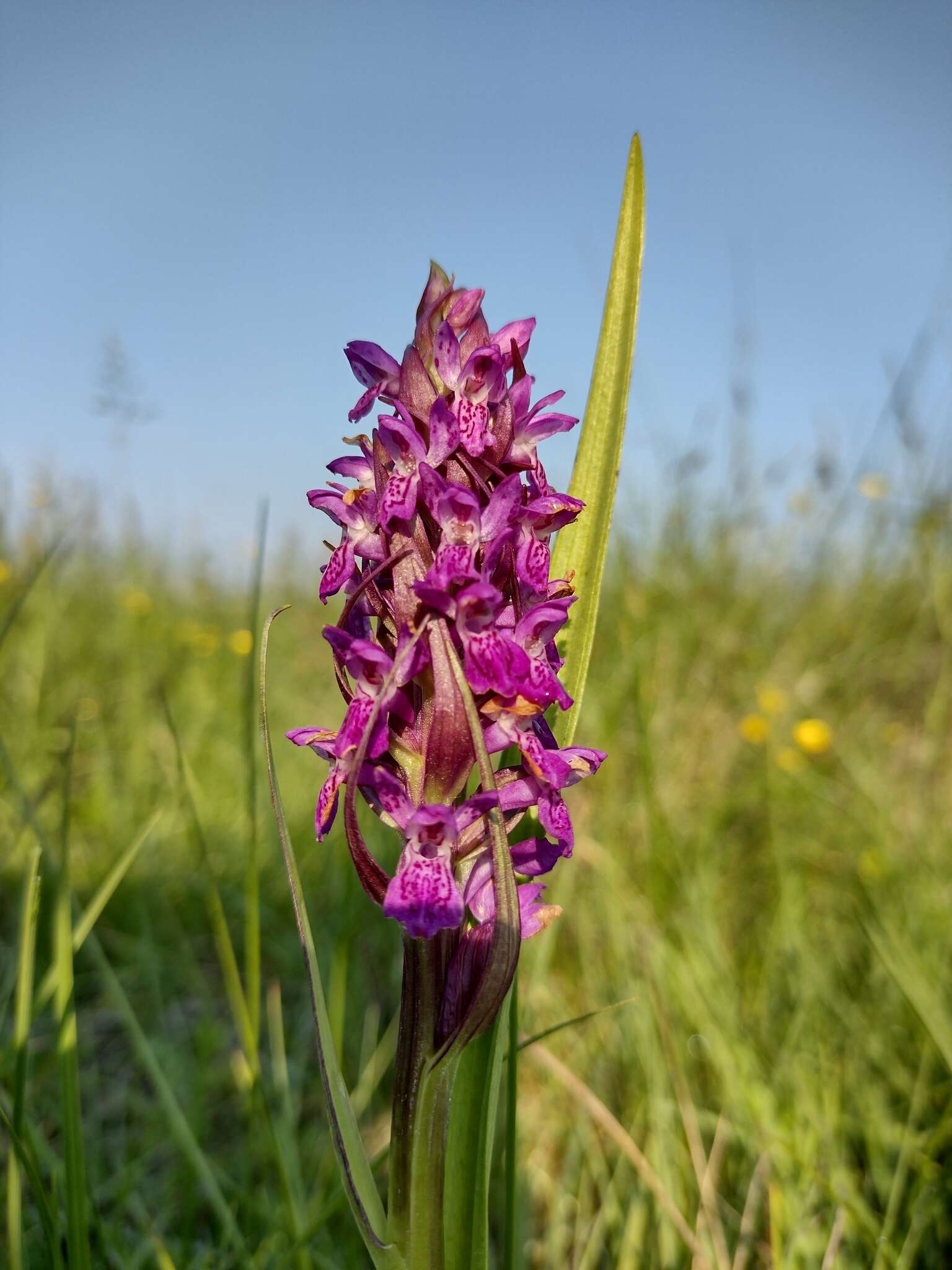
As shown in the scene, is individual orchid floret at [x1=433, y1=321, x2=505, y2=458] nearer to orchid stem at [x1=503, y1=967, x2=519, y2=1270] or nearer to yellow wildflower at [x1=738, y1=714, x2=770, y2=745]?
orchid stem at [x1=503, y1=967, x2=519, y2=1270]

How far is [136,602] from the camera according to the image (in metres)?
5.47

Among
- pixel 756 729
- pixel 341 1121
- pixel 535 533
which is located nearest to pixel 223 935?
pixel 341 1121

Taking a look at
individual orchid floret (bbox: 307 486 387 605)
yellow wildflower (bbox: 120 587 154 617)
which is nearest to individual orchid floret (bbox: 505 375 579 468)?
individual orchid floret (bbox: 307 486 387 605)

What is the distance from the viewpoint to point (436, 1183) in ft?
3.82

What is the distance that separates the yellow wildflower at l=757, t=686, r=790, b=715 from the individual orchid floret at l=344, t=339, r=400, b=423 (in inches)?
122

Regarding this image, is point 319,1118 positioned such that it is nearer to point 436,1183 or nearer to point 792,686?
point 436,1183

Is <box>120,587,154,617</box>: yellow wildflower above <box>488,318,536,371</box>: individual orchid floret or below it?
below

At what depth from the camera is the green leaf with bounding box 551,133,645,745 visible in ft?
4.59

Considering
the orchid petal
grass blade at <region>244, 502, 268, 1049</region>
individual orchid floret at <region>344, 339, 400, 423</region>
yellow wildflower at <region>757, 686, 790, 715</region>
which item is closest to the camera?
the orchid petal

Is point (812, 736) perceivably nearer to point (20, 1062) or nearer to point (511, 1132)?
point (511, 1132)

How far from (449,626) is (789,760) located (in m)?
2.88

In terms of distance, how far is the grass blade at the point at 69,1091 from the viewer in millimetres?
1260

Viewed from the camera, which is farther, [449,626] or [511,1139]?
[511,1139]

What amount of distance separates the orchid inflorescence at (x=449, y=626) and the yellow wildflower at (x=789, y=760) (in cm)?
232
